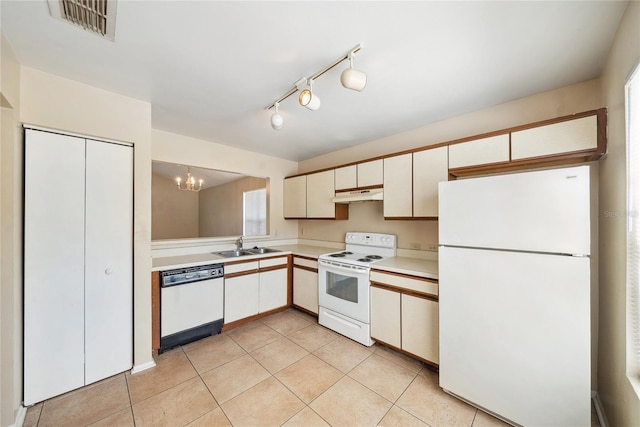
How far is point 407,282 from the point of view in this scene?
2.16 metres

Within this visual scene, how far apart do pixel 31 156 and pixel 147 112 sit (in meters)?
0.84

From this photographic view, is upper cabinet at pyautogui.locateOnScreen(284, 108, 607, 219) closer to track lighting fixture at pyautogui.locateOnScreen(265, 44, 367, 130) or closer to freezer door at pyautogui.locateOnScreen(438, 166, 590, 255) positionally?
freezer door at pyautogui.locateOnScreen(438, 166, 590, 255)

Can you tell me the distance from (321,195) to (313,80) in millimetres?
1835

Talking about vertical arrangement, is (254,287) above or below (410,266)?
below

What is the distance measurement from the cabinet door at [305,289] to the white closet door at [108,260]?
183cm

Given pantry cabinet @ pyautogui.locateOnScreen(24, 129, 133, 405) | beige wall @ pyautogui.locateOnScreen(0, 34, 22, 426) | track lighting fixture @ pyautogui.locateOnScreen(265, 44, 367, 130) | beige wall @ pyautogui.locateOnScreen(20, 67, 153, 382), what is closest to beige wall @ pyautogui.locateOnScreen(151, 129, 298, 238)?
beige wall @ pyautogui.locateOnScreen(20, 67, 153, 382)

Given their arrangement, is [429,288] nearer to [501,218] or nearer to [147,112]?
[501,218]

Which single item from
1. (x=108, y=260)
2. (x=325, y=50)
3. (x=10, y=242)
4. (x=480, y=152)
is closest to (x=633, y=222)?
(x=480, y=152)

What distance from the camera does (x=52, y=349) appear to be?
5.66ft

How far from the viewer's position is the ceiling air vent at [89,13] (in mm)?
1139

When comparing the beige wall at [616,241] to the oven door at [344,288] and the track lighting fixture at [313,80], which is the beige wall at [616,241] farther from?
the oven door at [344,288]

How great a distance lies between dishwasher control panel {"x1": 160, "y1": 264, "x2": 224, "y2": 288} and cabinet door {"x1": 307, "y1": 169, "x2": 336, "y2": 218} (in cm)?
150

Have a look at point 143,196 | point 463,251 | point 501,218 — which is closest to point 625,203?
point 501,218

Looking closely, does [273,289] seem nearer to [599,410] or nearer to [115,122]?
[115,122]
